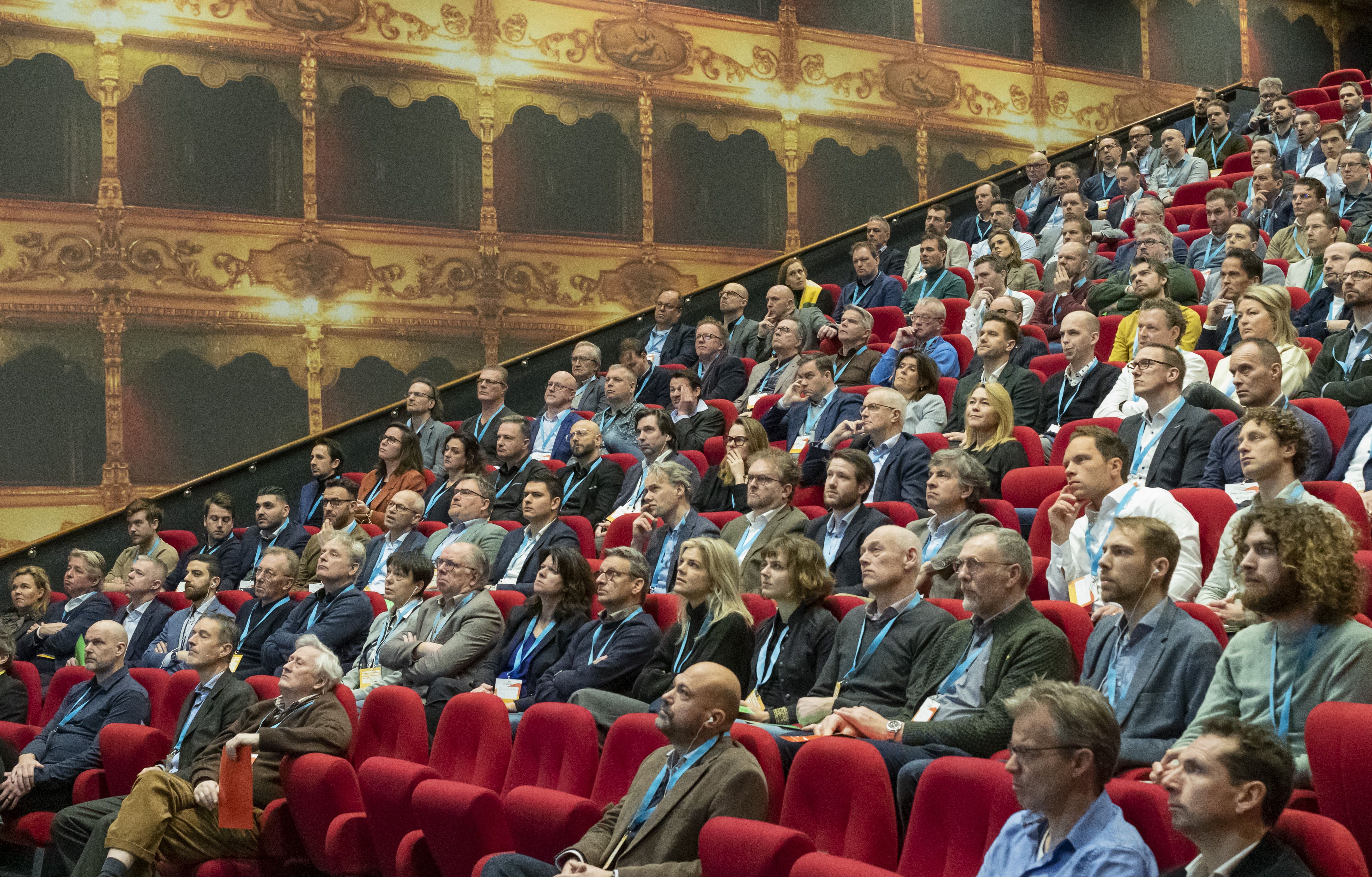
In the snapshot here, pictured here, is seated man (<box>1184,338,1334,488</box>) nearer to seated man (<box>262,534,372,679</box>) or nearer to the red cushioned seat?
the red cushioned seat

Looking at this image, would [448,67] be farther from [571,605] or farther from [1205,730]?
[1205,730]

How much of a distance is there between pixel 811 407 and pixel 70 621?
98.9 inches

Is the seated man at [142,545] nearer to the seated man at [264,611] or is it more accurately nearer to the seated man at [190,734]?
the seated man at [264,611]

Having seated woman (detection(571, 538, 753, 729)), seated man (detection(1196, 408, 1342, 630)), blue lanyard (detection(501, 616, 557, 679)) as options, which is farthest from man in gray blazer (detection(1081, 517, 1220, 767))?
blue lanyard (detection(501, 616, 557, 679))

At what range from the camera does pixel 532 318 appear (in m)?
6.31

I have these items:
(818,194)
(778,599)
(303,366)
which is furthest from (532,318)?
(778,599)

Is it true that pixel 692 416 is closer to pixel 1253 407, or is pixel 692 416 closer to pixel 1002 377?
pixel 1002 377

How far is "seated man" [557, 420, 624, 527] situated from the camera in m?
4.20

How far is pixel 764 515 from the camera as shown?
3.25m

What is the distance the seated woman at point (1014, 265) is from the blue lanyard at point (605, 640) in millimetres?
2720

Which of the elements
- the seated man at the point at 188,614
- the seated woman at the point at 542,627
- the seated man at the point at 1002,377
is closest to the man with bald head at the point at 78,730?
the seated man at the point at 188,614

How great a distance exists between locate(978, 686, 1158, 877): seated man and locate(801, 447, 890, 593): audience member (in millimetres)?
1298

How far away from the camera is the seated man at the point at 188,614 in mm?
3979

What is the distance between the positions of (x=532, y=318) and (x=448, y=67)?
1.22 metres
